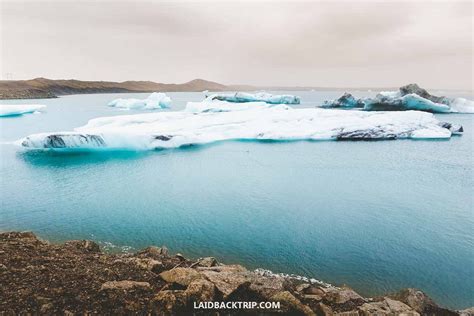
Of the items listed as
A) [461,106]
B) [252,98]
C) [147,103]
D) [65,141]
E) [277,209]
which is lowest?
[277,209]

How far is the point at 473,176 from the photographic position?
547 inches

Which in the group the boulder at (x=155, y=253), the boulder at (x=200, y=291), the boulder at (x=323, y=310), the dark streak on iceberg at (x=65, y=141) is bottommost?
the boulder at (x=323, y=310)

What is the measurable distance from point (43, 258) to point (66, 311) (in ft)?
5.57

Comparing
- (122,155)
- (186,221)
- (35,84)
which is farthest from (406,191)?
(35,84)

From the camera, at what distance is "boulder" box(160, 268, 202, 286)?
13.9ft

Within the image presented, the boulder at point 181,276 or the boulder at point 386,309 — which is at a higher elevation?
the boulder at point 181,276

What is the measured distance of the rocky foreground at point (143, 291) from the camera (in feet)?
12.3

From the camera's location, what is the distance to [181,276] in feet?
14.2

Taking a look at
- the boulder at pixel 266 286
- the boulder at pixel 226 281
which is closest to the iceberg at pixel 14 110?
the boulder at pixel 226 281

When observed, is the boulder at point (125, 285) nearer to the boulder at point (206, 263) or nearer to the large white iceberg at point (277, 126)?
the boulder at point (206, 263)

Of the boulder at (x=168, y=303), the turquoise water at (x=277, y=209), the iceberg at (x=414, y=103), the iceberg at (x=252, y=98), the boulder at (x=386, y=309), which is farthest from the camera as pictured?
the iceberg at (x=252, y=98)

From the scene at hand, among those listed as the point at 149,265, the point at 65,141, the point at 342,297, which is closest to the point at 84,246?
the point at 149,265

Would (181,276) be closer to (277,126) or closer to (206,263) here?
(206,263)

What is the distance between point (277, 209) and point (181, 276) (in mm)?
5439
